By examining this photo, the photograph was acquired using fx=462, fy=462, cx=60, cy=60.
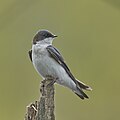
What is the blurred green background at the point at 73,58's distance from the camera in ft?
15.2

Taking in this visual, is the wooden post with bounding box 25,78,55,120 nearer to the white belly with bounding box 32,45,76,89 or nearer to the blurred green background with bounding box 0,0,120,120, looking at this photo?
the white belly with bounding box 32,45,76,89

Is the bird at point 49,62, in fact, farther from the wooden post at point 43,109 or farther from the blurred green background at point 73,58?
the wooden post at point 43,109

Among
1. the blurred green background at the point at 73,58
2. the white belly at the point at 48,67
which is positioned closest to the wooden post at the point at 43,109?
the white belly at the point at 48,67

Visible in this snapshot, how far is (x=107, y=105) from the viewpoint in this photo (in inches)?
188

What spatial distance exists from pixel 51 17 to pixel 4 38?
1.96 feet

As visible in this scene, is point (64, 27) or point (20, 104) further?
point (64, 27)

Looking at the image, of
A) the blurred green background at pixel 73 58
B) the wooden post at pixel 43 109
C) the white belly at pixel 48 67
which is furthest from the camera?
the blurred green background at pixel 73 58

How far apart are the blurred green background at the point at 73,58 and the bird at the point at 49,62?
35cm

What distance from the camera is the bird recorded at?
381cm

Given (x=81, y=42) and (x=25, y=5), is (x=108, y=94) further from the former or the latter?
(x=25, y=5)

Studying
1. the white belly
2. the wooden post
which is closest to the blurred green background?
the white belly

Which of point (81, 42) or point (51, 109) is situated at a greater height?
point (81, 42)

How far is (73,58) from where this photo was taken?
4871 mm

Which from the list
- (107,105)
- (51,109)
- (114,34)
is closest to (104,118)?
(107,105)
